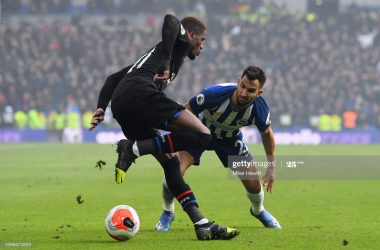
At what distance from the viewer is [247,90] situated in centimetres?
466

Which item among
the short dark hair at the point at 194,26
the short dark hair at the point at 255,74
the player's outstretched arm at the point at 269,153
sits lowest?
the player's outstretched arm at the point at 269,153

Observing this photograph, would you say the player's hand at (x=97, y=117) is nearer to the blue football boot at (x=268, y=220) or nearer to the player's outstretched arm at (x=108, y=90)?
the player's outstretched arm at (x=108, y=90)

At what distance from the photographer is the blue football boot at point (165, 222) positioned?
4.91 metres

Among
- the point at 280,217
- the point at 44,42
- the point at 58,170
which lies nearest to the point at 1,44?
the point at 44,42

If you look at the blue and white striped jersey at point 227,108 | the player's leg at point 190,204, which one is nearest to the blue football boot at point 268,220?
the blue and white striped jersey at point 227,108

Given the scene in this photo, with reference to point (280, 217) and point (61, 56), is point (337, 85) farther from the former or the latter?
point (280, 217)

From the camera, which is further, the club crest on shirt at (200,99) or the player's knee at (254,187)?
the player's knee at (254,187)

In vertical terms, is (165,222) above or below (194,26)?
below

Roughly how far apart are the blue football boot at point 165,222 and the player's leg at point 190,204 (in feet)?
2.26

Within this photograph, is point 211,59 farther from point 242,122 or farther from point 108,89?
point 108,89

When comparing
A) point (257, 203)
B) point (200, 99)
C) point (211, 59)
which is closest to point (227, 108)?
point (200, 99)

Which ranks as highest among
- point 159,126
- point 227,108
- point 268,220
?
point 227,108

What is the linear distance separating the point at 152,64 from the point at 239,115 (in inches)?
48.2

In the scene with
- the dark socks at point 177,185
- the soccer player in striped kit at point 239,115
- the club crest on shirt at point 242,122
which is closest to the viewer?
the dark socks at point 177,185
